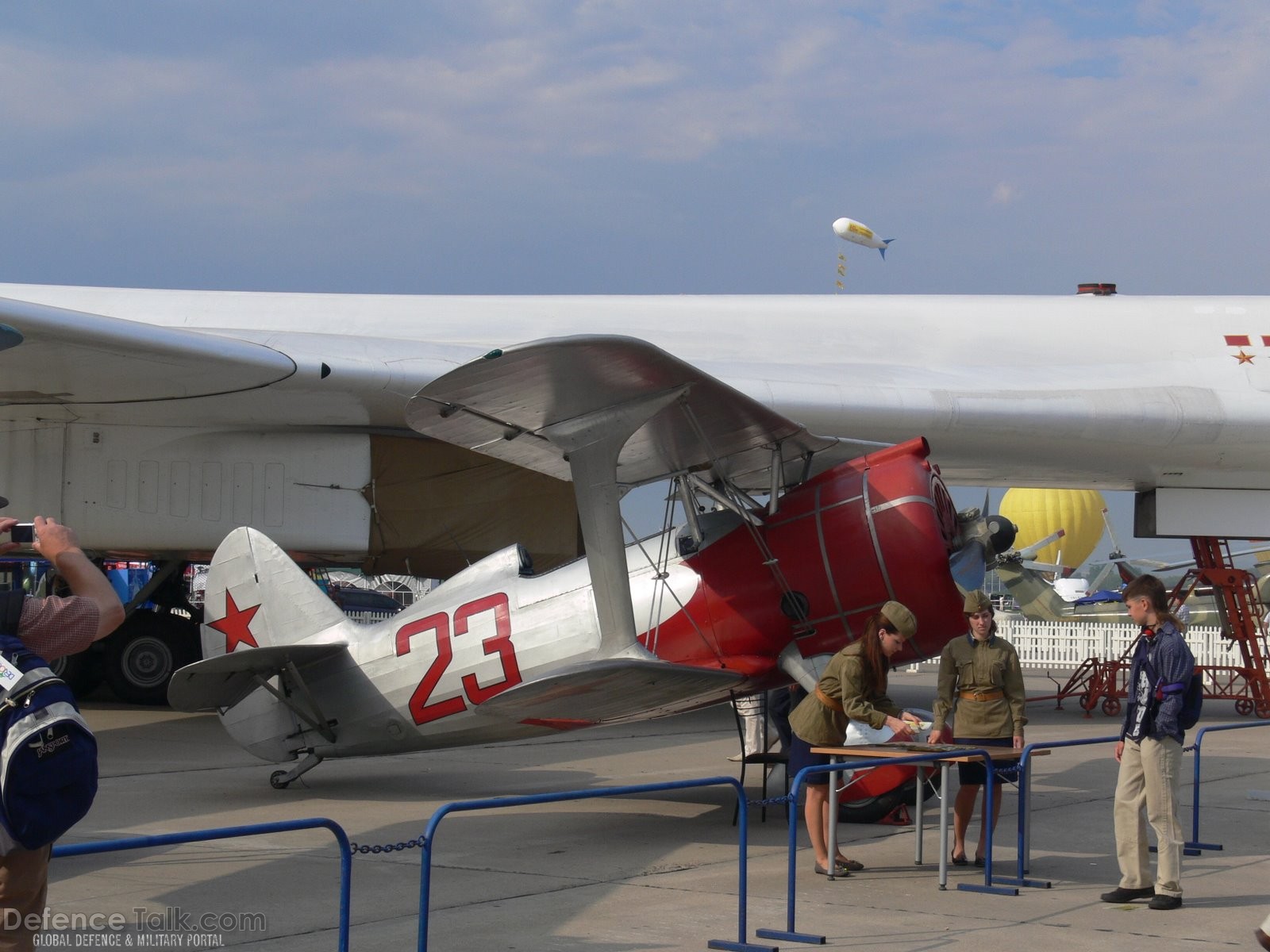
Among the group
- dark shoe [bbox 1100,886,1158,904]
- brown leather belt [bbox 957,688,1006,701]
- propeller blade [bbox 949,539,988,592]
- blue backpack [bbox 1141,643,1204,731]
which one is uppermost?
propeller blade [bbox 949,539,988,592]

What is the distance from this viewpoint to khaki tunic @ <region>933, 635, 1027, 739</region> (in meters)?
7.74

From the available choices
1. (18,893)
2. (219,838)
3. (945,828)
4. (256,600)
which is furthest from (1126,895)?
(256,600)

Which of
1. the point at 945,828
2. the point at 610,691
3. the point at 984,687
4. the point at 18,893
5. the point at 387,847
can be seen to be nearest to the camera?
the point at 18,893

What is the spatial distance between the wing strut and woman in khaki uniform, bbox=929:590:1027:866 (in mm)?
1811

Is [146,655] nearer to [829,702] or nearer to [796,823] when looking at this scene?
[829,702]

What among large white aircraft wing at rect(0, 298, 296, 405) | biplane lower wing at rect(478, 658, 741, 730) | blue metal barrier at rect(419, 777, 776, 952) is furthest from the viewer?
large white aircraft wing at rect(0, 298, 296, 405)

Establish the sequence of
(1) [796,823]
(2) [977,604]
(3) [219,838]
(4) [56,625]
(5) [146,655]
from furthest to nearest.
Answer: (5) [146,655] → (2) [977,604] → (1) [796,823] → (3) [219,838] → (4) [56,625]

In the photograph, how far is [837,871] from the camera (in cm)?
709

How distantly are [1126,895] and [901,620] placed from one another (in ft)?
5.59

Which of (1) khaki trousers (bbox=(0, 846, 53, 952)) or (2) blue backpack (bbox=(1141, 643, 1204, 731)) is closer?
(1) khaki trousers (bbox=(0, 846, 53, 952))

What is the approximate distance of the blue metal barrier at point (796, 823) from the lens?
5617 millimetres

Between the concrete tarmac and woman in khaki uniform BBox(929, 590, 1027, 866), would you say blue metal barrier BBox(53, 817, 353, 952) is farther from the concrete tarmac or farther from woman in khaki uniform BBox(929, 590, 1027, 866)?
woman in khaki uniform BBox(929, 590, 1027, 866)

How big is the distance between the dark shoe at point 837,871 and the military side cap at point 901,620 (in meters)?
1.27

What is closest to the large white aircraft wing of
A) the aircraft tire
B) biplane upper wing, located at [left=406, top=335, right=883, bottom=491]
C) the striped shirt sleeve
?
the aircraft tire
